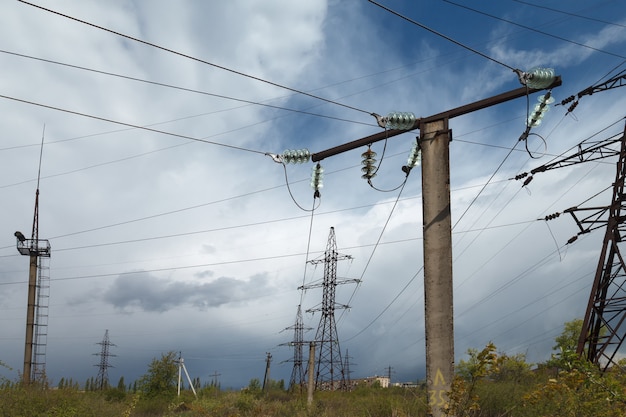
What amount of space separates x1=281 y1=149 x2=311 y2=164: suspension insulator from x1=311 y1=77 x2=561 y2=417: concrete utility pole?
10.3ft

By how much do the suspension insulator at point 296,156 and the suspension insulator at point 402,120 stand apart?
2698mm

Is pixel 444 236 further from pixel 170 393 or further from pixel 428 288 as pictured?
pixel 170 393

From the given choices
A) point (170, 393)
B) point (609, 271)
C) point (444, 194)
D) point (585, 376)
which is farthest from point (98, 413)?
point (170, 393)

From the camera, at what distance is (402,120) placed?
38.0 feet

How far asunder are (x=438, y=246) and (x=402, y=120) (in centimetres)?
315

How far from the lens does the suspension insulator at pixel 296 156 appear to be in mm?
13477

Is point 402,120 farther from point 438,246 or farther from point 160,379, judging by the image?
point 160,379

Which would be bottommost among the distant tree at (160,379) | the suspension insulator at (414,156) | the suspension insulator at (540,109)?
the distant tree at (160,379)

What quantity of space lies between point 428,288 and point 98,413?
13853mm

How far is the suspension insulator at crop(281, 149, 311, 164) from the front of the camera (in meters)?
13.5

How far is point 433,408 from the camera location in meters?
9.55

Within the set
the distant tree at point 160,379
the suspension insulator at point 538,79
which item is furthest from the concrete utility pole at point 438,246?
the distant tree at point 160,379

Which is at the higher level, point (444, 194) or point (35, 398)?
point (444, 194)

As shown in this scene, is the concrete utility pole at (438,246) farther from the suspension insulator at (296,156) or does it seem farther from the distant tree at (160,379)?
the distant tree at (160,379)
